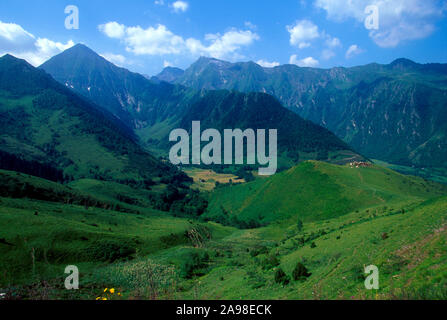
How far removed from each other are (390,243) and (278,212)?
83325mm

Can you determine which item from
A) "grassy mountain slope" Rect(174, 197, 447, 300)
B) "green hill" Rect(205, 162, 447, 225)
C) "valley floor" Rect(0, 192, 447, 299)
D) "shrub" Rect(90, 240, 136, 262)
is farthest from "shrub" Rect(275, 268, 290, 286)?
"green hill" Rect(205, 162, 447, 225)

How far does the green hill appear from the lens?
9656 cm

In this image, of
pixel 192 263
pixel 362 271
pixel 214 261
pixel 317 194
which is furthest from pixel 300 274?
pixel 317 194

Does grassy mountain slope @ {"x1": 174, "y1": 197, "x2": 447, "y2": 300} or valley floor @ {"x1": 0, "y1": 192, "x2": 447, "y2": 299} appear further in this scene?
valley floor @ {"x1": 0, "y1": 192, "x2": 447, "y2": 299}

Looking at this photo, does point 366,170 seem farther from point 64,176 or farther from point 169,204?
point 64,176

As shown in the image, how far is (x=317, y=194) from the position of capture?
10769cm

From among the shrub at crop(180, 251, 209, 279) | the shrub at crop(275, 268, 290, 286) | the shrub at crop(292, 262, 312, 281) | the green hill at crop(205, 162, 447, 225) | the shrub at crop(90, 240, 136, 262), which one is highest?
the green hill at crop(205, 162, 447, 225)

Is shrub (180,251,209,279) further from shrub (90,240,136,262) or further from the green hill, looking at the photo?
the green hill

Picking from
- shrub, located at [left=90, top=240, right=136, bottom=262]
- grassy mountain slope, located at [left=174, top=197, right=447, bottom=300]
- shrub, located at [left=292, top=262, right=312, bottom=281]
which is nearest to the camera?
grassy mountain slope, located at [left=174, top=197, right=447, bottom=300]

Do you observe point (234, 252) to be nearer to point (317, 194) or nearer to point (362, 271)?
point (362, 271)

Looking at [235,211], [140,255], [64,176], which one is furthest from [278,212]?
[64,176]

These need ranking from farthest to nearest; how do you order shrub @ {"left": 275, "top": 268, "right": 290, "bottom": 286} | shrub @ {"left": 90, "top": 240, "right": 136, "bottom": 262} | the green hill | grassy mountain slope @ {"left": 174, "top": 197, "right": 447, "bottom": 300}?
the green hill → shrub @ {"left": 90, "top": 240, "right": 136, "bottom": 262} → shrub @ {"left": 275, "top": 268, "right": 290, "bottom": 286} → grassy mountain slope @ {"left": 174, "top": 197, "right": 447, "bottom": 300}
